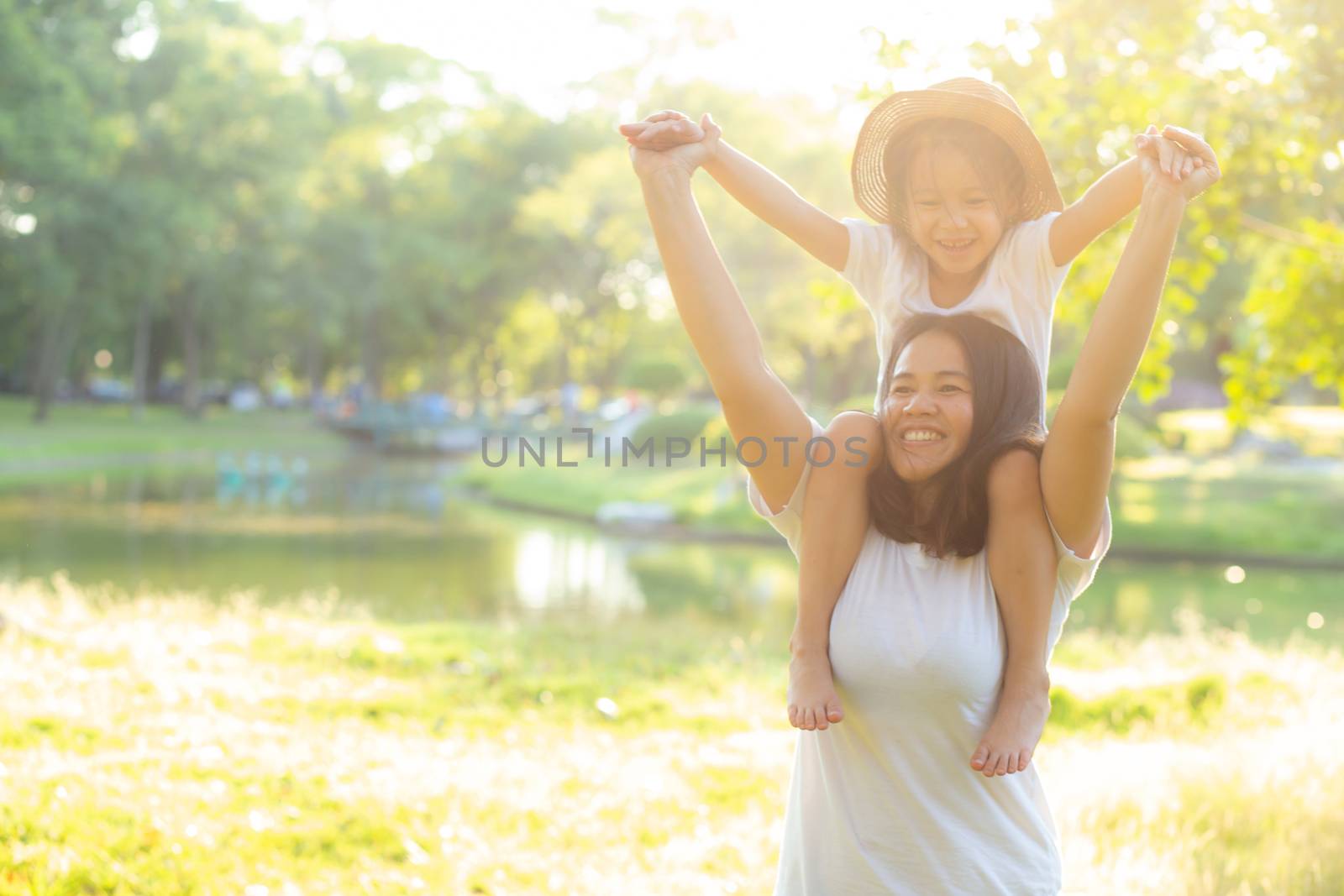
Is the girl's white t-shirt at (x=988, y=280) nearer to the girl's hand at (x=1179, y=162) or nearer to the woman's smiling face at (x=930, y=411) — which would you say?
the woman's smiling face at (x=930, y=411)

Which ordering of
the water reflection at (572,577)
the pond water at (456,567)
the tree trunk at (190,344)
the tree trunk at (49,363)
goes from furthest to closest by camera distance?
the tree trunk at (190,344) < the tree trunk at (49,363) < the water reflection at (572,577) < the pond water at (456,567)

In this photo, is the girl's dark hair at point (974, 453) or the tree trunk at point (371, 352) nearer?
the girl's dark hair at point (974, 453)

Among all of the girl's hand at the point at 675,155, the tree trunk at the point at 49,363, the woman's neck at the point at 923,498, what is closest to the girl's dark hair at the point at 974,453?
the woman's neck at the point at 923,498

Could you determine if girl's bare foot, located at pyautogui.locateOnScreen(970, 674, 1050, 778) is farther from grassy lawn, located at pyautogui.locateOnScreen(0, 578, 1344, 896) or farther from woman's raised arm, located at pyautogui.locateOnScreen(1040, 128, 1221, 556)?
grassy lawn, located at pyautogui.locateOnScreen(0, 578, 1344, 896)

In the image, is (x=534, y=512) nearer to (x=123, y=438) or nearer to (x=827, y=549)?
(x=123, y=438)

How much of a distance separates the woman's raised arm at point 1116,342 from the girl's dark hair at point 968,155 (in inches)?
13.2

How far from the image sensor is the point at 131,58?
35188 mm

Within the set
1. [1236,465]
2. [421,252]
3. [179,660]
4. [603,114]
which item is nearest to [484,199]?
[421,252]

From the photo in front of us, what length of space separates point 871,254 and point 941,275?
0.14m

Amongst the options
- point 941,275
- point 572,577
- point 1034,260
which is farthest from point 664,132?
point 572,577

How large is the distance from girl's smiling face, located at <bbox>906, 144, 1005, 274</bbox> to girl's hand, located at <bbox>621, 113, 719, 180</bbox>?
398 mm

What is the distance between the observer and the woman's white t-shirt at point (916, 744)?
2.21m

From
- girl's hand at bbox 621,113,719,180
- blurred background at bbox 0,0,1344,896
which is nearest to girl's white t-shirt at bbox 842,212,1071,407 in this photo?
girl's hand at bbox 621,113,719,180

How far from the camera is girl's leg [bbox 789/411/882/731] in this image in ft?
7.29
